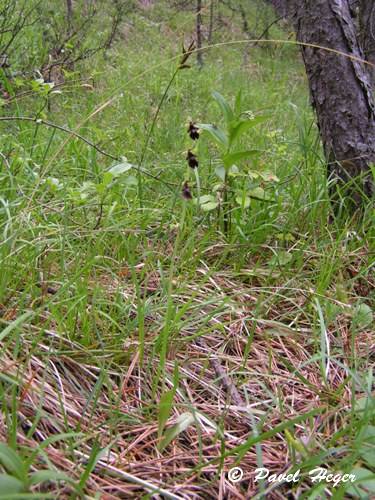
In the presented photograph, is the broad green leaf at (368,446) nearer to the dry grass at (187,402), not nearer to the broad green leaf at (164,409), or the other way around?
the dry grass at (187,402)

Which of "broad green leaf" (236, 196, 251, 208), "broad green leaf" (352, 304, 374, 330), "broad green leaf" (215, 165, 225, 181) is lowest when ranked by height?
"broad green leaf" (352, 304, 374, 330)

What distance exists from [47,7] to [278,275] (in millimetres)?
5638

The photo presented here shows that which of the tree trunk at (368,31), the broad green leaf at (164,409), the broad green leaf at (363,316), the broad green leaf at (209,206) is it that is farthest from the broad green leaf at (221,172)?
the tree trunk at (368,31)

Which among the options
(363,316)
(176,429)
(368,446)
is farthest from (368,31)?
(176,429)

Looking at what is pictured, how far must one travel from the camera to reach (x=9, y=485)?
0.74m

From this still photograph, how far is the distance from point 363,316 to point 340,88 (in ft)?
3.35

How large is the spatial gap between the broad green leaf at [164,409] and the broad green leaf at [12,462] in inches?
13.2

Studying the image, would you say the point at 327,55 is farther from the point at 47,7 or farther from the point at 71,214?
the point at 47,7

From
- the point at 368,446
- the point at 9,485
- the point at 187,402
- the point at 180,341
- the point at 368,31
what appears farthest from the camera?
the point at 368,31

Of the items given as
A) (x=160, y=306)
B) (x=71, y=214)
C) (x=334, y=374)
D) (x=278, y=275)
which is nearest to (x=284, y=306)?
(x=278, y=275)

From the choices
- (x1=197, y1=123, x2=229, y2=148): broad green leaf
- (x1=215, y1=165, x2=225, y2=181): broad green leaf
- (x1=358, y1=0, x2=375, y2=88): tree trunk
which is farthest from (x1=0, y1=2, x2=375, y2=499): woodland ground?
(x1=358, y1=0, x2=375, y2=88): tree trunk

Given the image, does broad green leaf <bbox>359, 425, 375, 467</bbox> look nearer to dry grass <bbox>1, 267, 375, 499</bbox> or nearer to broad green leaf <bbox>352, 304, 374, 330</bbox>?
dry grass <bbox>1, 267, 375, 499</bbox>

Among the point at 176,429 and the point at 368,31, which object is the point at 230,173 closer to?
the point at 176,429

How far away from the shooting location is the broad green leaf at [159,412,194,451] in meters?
1.01
